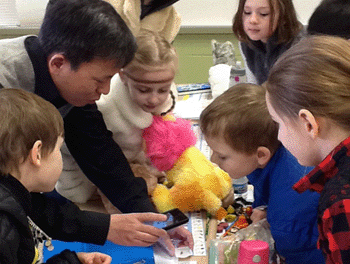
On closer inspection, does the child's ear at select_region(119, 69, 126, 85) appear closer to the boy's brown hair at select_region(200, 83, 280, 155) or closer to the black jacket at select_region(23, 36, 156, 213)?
the black jacket at select_region(23, 36, 156, 213)

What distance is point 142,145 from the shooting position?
1.31 metres

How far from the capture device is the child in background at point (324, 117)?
2.22 ft

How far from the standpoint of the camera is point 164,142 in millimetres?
1270

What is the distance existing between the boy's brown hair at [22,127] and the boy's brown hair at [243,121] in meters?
0.38

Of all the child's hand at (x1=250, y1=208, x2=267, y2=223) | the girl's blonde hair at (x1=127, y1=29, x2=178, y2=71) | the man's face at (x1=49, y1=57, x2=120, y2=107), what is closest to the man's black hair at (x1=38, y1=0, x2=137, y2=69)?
the man's face at (x1=49, y1=57, x2=120, y2=107)

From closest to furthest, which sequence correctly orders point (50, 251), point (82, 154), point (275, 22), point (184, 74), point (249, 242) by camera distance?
1. point (249, 242)
2. point (50, 251)
3. point (82, 154)
4. point (275, 22)
5. point (184, 74)

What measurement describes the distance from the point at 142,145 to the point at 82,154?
168mm

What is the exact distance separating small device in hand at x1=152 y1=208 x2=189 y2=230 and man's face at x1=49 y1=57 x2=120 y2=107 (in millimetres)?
326

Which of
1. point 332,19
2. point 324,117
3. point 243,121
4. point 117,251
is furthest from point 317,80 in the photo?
point 332,19

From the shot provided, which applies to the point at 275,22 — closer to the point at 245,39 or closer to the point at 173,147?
the point at 245,39

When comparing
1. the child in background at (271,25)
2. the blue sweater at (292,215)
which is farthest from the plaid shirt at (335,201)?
the child in background at (271,25)

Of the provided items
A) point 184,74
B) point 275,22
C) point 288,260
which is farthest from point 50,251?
point 184,74

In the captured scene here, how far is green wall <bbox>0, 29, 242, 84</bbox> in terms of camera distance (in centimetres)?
281

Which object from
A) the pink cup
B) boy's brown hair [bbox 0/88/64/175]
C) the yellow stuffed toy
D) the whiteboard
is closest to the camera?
boy's brown hair [bbox 0/88/64/175]
